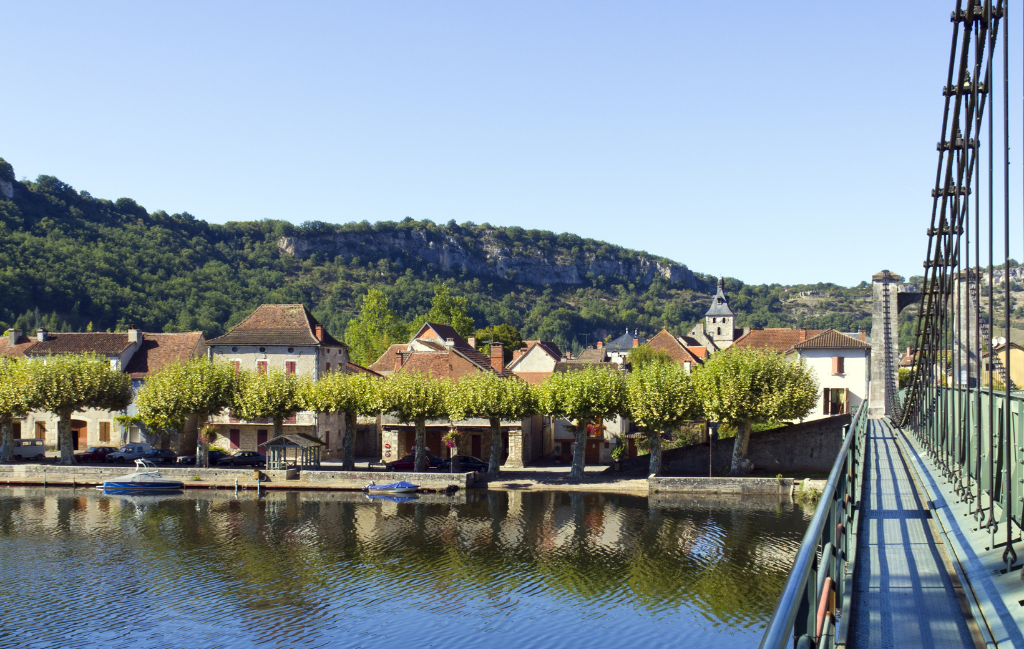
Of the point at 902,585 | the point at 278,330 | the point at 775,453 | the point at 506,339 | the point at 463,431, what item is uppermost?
the point at 278,330

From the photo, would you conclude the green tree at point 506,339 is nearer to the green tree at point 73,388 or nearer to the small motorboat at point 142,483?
the green tree at point 73,388

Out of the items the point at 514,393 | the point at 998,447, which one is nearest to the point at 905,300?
the point at 514,393

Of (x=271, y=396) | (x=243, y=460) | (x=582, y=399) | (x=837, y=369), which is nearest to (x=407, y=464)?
(x=271, y=396)

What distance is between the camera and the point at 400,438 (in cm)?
5553

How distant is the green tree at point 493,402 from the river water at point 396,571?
569 cm

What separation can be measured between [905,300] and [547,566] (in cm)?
3220

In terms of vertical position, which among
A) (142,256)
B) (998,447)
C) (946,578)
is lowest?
(946,578)

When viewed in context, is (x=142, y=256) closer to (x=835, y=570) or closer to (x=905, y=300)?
(x=905, y=300)

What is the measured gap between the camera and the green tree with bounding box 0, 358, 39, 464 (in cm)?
5019

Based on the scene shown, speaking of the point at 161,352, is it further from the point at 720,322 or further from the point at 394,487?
the point at 720,322

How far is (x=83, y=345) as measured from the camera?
201ft

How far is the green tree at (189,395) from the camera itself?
50406 mm

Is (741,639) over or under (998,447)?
under

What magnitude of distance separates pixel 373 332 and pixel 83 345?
129 ft
